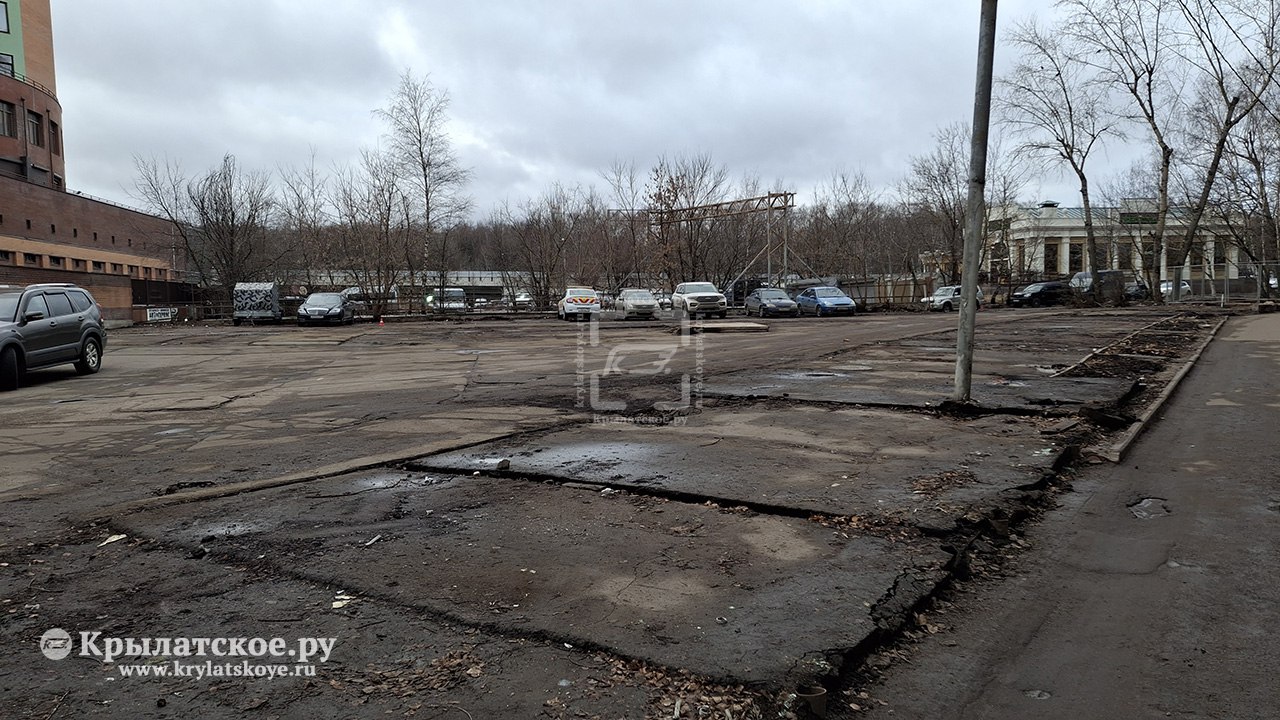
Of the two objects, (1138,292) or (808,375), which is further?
(1138,292)

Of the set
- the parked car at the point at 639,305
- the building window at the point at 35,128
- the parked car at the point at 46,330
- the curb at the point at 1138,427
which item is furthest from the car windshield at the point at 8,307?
the building window at the point at 35,128

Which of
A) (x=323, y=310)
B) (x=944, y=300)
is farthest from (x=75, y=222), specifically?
(x=944, y=300)

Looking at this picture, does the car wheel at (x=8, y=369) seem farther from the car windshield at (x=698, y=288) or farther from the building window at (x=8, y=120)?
the building window at (x=8, y=120)

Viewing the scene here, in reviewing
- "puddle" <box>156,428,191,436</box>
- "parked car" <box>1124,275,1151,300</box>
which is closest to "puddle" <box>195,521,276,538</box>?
Answer: "puddle" <box>156,428,191,436</box>

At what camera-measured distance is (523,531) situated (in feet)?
15.7

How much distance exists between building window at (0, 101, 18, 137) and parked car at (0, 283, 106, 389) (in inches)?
2061

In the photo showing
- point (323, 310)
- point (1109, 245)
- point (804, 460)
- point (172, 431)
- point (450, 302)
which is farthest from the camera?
point (1109, 245)

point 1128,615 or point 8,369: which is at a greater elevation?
point 8,369

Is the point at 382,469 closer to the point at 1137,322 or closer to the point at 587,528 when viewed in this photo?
the point at 587,528

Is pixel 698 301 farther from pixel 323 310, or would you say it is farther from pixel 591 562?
pixel 591 562

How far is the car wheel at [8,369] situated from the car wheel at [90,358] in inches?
85.0

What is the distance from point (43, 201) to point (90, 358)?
169 ft

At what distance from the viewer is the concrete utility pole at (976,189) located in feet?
28.2

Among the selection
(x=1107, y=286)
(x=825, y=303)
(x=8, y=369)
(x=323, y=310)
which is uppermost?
(x=1107, y=286)
